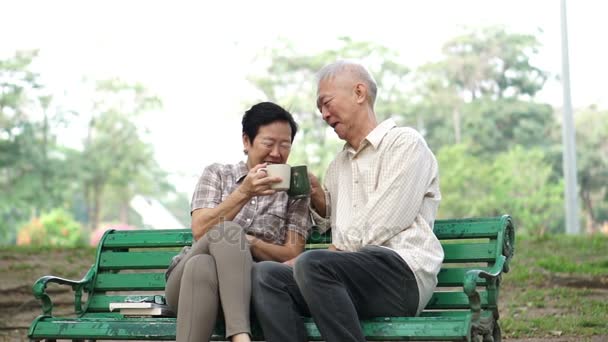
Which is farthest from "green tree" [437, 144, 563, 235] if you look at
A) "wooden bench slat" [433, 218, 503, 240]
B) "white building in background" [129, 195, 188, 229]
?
"wooden bench slat" [433, 218, 503, 240]

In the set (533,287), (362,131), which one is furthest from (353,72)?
(533,287)

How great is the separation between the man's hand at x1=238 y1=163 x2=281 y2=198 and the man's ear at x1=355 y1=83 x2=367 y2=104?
1.74 ft

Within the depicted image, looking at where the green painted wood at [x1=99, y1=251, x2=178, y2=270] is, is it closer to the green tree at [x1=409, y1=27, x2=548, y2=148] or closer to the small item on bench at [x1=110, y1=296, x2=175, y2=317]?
the small item on bench at [x1=110, y1=296, x2=175, y2=317]

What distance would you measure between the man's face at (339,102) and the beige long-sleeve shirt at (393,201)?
123mm

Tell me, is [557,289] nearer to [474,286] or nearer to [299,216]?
[299,216]

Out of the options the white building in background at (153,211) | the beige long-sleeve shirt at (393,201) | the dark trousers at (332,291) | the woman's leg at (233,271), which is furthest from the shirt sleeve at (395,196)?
the white building in background at (153,211)

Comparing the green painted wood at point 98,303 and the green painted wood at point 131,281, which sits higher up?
the green painted wood at point 131,281

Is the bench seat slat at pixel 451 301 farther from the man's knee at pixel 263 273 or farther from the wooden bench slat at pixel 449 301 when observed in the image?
the man's knee at pixel 263 273

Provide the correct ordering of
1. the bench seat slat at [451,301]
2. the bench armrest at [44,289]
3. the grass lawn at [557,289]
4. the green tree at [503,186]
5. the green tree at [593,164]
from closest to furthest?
the bench seat slat at [451,301] < the bench armrest at [44,289] < the grass lawn at [557,289] < the green tree at [503,186] < the green tree at [593,164]

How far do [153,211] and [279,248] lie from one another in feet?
117

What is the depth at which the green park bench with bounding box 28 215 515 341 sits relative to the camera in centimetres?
385

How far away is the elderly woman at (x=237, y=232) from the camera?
398 cm

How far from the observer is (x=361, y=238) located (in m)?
4.13

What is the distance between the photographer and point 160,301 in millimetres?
4426
